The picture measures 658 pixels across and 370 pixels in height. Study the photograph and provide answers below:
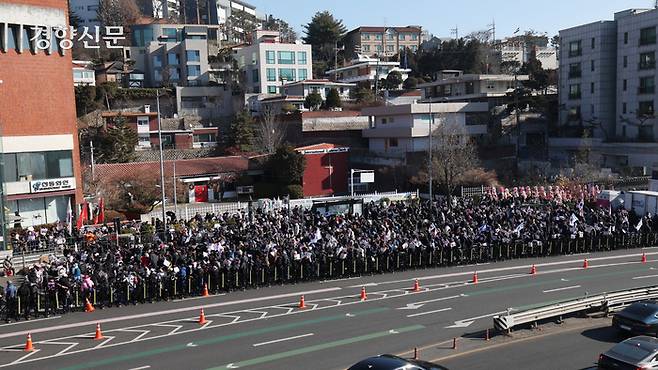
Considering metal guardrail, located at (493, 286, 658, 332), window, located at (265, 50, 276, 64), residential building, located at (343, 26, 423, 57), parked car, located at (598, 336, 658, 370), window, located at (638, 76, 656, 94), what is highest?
residential building, located at (343, 26, 423, 57)

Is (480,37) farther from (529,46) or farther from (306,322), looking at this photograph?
(306,322)

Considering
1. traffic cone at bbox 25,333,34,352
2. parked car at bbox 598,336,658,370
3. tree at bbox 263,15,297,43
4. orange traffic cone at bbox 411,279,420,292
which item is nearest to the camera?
parked car at bbox 598,336,658,370

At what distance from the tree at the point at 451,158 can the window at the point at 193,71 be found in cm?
3972

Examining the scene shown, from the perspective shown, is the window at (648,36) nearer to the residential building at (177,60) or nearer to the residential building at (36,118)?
the residential building at (36,118)

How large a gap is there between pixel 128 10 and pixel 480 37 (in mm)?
61193

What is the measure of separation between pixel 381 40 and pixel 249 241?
321ft

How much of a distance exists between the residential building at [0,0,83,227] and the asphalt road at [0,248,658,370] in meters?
18.9

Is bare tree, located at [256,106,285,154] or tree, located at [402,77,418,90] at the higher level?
tree, located at [402,77,418,90]

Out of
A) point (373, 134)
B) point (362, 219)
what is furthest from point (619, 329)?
point (373, 134)

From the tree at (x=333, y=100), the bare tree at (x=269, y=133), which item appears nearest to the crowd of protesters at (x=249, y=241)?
the bare tree at (x=269, y=133)

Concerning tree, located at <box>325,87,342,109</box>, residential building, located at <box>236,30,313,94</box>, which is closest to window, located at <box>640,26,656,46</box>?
tree, located at <box>325,87,342,109</box>

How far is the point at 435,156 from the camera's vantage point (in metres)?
52.4

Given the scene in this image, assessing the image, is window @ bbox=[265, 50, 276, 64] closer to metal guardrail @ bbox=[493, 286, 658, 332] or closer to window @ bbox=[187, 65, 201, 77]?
window @ bbox=[187, 65, 201, 77]

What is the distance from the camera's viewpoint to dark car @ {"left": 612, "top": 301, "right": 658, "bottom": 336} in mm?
16531
